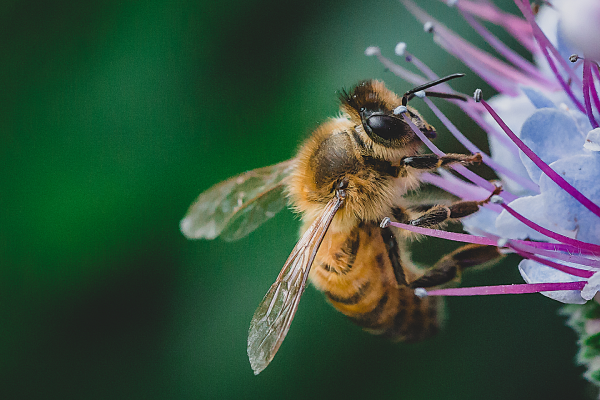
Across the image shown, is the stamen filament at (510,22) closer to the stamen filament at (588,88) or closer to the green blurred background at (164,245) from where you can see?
the stamen filament at (588,88)

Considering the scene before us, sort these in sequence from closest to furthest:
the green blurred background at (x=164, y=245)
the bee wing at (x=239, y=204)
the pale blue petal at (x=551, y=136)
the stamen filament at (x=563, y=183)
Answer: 1. the stamen filament at (x=563, y=183)
2. the pale blue petal at (x=551, y=136)
3. the bee wing at (x=239, y=204)
4. the green blurred background at (x=164, y=245)

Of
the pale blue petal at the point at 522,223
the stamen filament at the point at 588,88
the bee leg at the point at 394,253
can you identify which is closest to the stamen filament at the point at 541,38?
the stamen filament at the point at 588,88

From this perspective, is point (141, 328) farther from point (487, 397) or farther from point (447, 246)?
point (487, 397)

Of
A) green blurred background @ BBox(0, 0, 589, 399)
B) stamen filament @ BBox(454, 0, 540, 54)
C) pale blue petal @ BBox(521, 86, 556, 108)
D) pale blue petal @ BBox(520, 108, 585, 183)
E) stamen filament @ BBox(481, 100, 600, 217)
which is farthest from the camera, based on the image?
green blurred background @ BBox(0, 0, 589, 399)

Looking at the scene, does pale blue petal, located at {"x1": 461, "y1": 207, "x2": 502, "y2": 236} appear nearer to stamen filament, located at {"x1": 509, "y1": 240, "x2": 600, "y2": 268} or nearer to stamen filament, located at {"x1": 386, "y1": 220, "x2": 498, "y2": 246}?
stamen filament, located at {"x1": 386, "y1": 220, "x2": 498, "y2": 246}

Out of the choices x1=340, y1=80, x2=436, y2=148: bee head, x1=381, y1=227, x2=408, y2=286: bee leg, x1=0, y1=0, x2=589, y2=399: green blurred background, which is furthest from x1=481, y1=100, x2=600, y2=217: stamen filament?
x1=0, y1=0, x2=589, y2=399: green blurred background

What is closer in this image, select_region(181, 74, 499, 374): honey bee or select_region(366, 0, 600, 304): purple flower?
select_region(366, 0, 600, 304): purple flower

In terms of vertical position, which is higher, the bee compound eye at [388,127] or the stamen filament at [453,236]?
the bee compound eye at [388,127]
